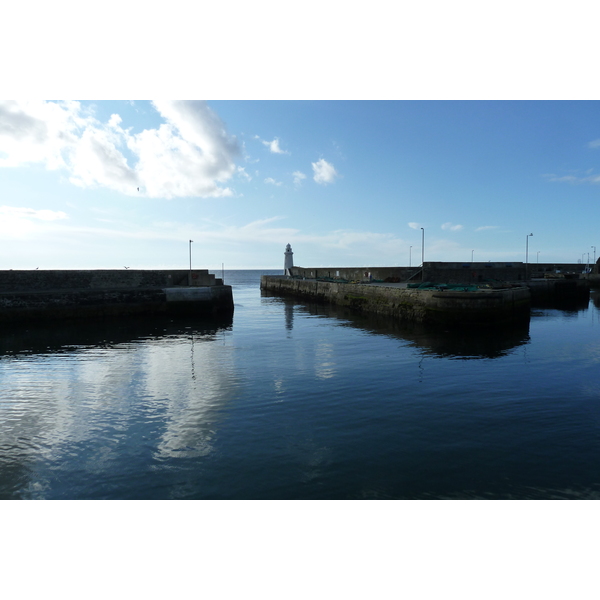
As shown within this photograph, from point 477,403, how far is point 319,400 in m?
3.41

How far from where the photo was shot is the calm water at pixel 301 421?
5.46m

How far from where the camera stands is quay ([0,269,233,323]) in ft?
73.6

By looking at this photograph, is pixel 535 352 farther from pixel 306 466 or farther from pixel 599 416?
pixel 306 466

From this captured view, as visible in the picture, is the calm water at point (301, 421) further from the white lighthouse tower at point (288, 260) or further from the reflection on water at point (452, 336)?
the white lighthouse tower at point (288, 260)

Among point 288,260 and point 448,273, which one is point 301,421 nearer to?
point 448,273

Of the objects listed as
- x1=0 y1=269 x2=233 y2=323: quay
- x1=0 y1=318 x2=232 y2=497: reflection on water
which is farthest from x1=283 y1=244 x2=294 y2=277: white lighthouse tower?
x1=0 y1=318 x2=232 y2=497: reflection on water

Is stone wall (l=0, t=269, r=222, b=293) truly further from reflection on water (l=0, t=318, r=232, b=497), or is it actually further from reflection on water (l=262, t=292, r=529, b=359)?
reflection on water (l=262, t=292, r=529, b=359)

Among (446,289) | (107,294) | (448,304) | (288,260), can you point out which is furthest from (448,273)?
(107,294)

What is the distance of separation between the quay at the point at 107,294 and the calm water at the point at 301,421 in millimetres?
7392

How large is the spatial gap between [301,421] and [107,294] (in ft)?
66.9

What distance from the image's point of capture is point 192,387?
33.5 ft

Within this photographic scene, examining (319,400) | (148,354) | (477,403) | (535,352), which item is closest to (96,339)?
(148,354)

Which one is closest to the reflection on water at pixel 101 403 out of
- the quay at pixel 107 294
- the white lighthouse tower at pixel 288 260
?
the quay at pixel 107 294

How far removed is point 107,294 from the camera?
24344 mm
